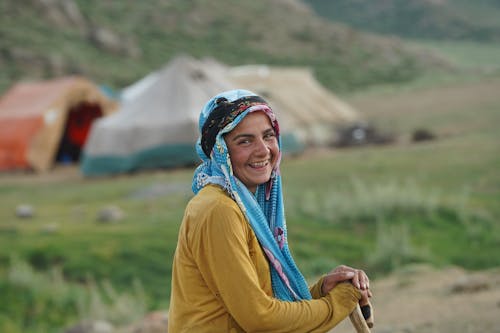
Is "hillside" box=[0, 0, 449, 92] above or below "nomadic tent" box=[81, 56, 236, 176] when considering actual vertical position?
above

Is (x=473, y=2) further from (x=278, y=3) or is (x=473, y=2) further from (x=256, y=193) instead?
(x=256, y=193)

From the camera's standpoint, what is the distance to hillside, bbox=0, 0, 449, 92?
35.9 metres

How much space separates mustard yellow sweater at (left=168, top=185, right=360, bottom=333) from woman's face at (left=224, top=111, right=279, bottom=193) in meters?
0.14

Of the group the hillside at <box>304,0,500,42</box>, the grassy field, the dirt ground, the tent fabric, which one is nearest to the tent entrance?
the tent fabric

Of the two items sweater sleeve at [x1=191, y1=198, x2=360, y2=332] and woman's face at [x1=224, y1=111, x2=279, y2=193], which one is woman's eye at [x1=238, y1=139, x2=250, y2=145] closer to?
woman's face at [x1=224, y1=111, x2=279, y2=193]

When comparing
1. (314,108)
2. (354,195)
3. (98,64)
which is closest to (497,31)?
(98,64)

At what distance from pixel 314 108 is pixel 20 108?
8.03 meters

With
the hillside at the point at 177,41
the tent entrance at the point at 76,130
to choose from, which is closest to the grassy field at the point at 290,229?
the tent entrance at the point at 76,130

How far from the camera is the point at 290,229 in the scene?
30.4 feet

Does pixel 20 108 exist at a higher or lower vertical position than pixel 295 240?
higher

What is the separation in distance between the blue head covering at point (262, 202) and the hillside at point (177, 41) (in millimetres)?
30405

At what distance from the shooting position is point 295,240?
29.0 ft

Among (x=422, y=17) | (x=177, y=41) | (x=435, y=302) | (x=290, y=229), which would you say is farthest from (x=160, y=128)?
(x=422, y=17)

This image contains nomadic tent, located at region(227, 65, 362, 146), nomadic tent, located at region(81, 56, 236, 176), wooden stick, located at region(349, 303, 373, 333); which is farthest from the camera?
nomadic tent, located at region(227, 65, 362, 146)
